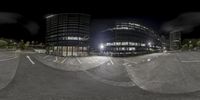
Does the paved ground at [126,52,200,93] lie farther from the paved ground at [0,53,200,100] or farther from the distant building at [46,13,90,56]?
the distant building at [46,13,90,56]

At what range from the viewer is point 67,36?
3523 mm

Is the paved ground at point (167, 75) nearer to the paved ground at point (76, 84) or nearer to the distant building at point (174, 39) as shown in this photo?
the paved ground at point (76, 84)

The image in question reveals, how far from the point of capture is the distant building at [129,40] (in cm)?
387

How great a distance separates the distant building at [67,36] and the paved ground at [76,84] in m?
0.44

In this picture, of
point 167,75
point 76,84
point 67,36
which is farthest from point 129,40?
point 76,84

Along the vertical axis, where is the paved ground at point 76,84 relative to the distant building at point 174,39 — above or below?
below

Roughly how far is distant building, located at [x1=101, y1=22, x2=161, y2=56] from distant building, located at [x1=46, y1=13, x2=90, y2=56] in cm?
49

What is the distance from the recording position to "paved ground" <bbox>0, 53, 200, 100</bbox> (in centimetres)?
303

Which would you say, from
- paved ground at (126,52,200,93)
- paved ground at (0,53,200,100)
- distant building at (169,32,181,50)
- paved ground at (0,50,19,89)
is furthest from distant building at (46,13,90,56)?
distant building at (169,32,181,50)

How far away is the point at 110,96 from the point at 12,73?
6.14 ft

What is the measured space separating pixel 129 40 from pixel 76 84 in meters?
1.27

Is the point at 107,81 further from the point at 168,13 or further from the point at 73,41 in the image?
the point at 168,13

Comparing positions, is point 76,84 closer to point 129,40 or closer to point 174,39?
point 129,40

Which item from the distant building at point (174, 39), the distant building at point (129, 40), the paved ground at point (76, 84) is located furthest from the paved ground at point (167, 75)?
the distant building at point (129, 40)
